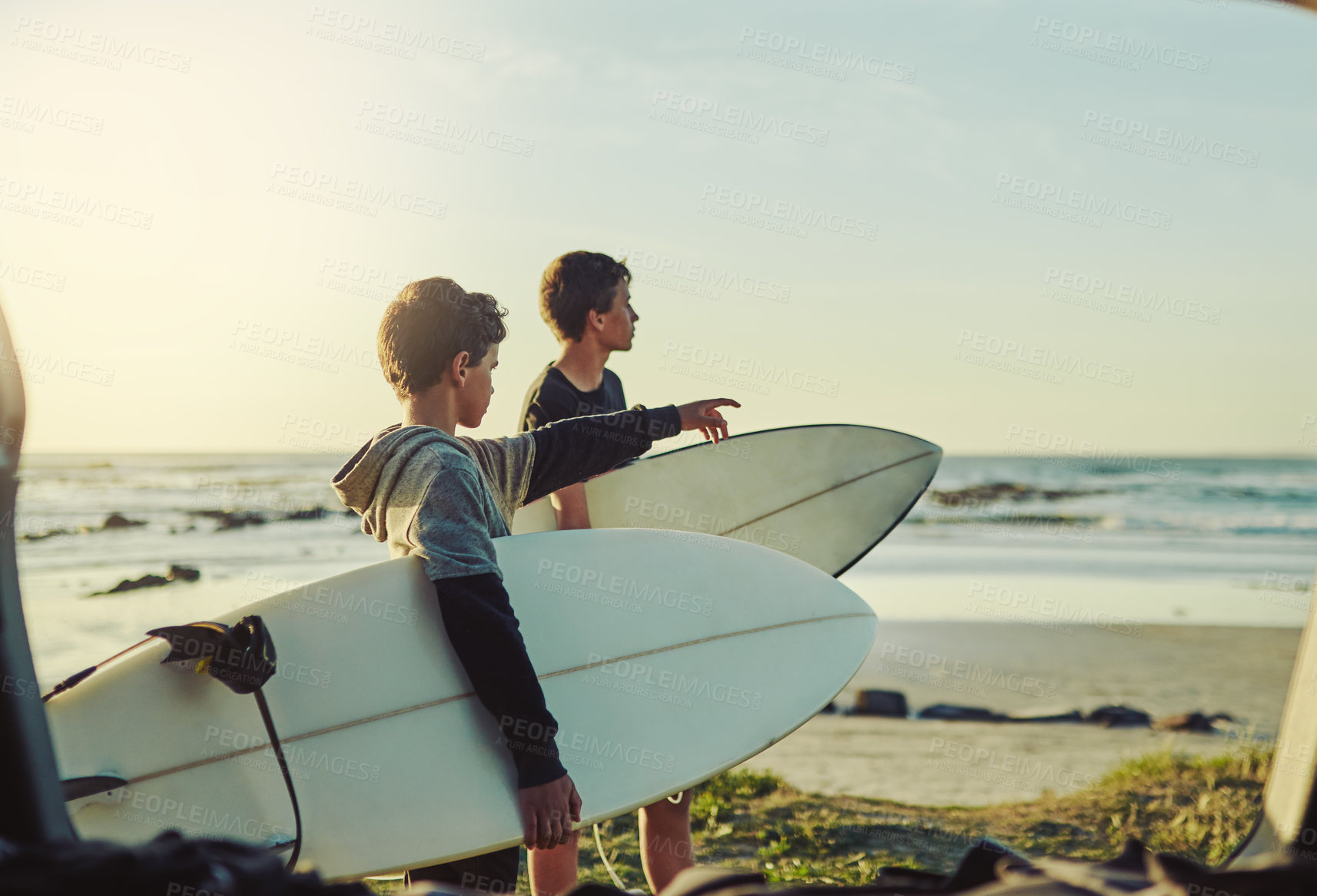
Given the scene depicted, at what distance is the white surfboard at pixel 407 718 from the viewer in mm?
1638

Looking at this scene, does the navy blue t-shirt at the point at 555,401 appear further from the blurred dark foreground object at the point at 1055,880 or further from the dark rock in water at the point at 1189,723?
the dark rock in water at the point at 1189,723

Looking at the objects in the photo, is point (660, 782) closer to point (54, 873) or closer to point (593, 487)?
point (593, 487)

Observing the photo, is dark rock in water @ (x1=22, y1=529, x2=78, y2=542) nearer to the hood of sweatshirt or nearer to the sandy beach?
the sandy beach

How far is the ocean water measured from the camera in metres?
9.05

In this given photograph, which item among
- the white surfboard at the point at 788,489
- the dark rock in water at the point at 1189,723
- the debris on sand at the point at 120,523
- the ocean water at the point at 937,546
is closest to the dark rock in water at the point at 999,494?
the ocean water at the point at 937,546

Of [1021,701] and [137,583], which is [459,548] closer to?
[1021,701]

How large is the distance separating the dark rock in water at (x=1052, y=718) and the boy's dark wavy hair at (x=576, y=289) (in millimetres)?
3738

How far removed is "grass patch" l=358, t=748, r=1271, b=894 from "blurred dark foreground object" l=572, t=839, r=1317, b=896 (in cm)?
234

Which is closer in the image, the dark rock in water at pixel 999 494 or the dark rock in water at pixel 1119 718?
the dark rock in water at pixel 1119 718

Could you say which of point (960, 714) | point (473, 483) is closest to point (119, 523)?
point (960, 714)

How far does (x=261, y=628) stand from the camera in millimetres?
1525

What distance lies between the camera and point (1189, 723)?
4.85 m

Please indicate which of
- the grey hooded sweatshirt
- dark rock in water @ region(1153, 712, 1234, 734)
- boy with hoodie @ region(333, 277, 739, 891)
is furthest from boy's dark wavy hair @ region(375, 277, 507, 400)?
dark rock in water @ region(1153, 712, 1234, 734)

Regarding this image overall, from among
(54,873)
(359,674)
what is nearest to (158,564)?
(359,674)
